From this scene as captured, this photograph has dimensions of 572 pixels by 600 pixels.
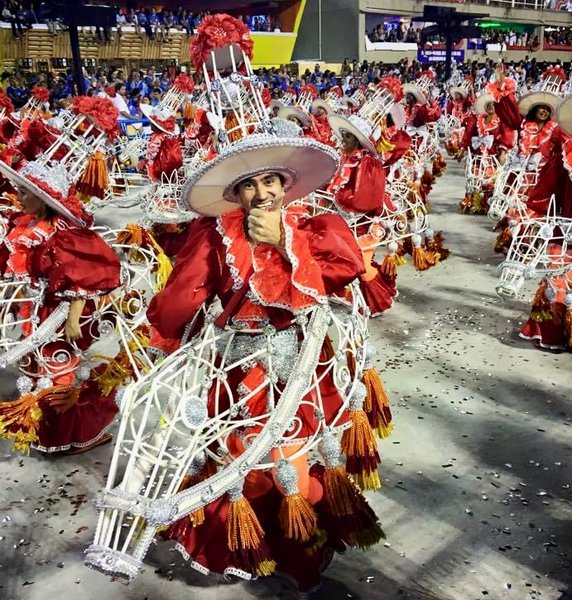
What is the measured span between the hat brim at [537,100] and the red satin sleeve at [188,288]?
478 cm

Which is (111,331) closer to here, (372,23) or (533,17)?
(372,23)

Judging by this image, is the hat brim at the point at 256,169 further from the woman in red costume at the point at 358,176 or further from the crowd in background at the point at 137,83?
the crowd in background at the point at 137,83

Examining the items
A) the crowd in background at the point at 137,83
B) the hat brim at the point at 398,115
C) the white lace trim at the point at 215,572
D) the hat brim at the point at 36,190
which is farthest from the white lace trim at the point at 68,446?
the crowd in background at the point at 137,83

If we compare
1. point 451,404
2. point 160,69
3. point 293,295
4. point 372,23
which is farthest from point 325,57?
point 293,295

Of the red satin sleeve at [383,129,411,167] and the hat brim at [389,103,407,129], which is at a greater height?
the hat brim at [389,103,407,129]

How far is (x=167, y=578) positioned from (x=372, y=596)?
30.6 inches

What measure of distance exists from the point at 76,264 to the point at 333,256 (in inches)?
55.2

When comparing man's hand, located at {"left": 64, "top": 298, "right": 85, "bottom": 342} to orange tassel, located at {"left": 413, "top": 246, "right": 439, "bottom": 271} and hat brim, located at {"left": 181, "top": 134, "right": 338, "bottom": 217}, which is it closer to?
hat brim, located at {"left": 181, "top": 134, "right": 338, "bottom": 217}

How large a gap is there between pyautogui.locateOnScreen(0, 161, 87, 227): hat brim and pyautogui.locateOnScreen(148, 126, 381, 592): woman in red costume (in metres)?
1.03

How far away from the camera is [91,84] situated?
566 inches

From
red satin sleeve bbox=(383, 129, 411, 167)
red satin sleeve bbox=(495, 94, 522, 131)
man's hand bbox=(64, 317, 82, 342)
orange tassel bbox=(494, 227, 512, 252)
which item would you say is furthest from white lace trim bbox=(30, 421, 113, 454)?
red satin sleeve bbox=(495, 94, 522, 131)

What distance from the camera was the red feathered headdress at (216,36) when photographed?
2719 mm

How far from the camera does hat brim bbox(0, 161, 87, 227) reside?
9.81 feet

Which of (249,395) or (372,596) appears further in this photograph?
(372,596)
